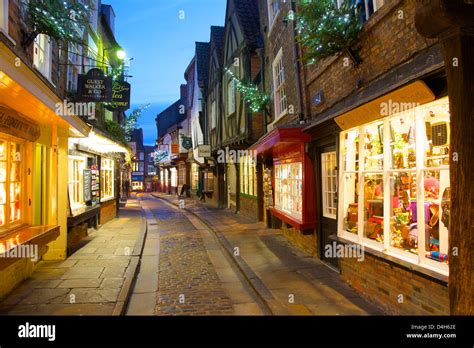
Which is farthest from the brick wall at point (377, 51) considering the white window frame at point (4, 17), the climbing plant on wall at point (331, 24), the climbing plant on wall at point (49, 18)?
the white window frame at point (4, 17)

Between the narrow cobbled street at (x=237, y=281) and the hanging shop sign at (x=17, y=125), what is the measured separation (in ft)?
10.8

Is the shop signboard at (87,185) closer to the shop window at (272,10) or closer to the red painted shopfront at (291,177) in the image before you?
the red painted shopfront at (291,177)

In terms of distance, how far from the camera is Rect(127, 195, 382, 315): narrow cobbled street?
5203mm

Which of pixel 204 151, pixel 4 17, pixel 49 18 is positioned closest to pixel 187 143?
pixel 204 151

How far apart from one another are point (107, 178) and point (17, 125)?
9599 mm

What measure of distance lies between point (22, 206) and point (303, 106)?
264 inches

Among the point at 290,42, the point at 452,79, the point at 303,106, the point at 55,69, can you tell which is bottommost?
the point at 452,79

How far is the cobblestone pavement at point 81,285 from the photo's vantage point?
4.93m

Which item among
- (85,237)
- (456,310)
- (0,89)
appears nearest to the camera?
(456,310)

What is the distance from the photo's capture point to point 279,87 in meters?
11.1

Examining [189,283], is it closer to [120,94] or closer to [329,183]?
[329,183]

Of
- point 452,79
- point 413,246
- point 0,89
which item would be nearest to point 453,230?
point 452,79

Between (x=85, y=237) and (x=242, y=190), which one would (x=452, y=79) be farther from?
(x=242, y=190)
